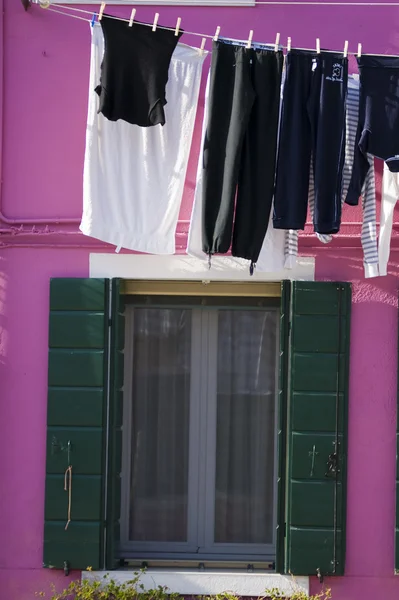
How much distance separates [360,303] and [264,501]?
165 cm

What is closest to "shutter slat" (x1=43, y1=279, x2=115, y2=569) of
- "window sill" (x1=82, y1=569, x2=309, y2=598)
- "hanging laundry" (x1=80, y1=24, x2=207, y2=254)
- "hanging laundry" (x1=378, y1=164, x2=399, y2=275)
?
"window sill" (x1=82, y1=569, x2=309, y2=598)

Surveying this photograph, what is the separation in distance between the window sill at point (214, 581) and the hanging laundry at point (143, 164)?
2323 mm

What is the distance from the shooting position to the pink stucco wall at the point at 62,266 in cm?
715

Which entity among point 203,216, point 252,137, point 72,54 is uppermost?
point 72,54

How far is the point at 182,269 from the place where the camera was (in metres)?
7.19

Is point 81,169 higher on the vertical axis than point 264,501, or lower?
higher

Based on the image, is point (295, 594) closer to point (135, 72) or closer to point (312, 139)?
point (312, 139)

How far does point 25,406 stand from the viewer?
7230 millimetres

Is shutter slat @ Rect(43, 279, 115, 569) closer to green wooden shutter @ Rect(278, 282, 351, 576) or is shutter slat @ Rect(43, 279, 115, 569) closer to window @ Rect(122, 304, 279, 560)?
window @ Rect(122, 304, 279, 560)

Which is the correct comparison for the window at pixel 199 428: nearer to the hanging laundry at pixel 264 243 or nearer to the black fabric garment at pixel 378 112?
the hanging laundry at pixel 264 243

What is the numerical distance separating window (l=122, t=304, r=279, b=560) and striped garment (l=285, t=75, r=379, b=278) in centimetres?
91

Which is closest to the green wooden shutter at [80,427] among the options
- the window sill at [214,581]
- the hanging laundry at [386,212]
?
the window sill at [214,581]

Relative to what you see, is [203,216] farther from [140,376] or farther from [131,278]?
[140,376]

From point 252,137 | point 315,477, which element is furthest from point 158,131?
point 315,477
